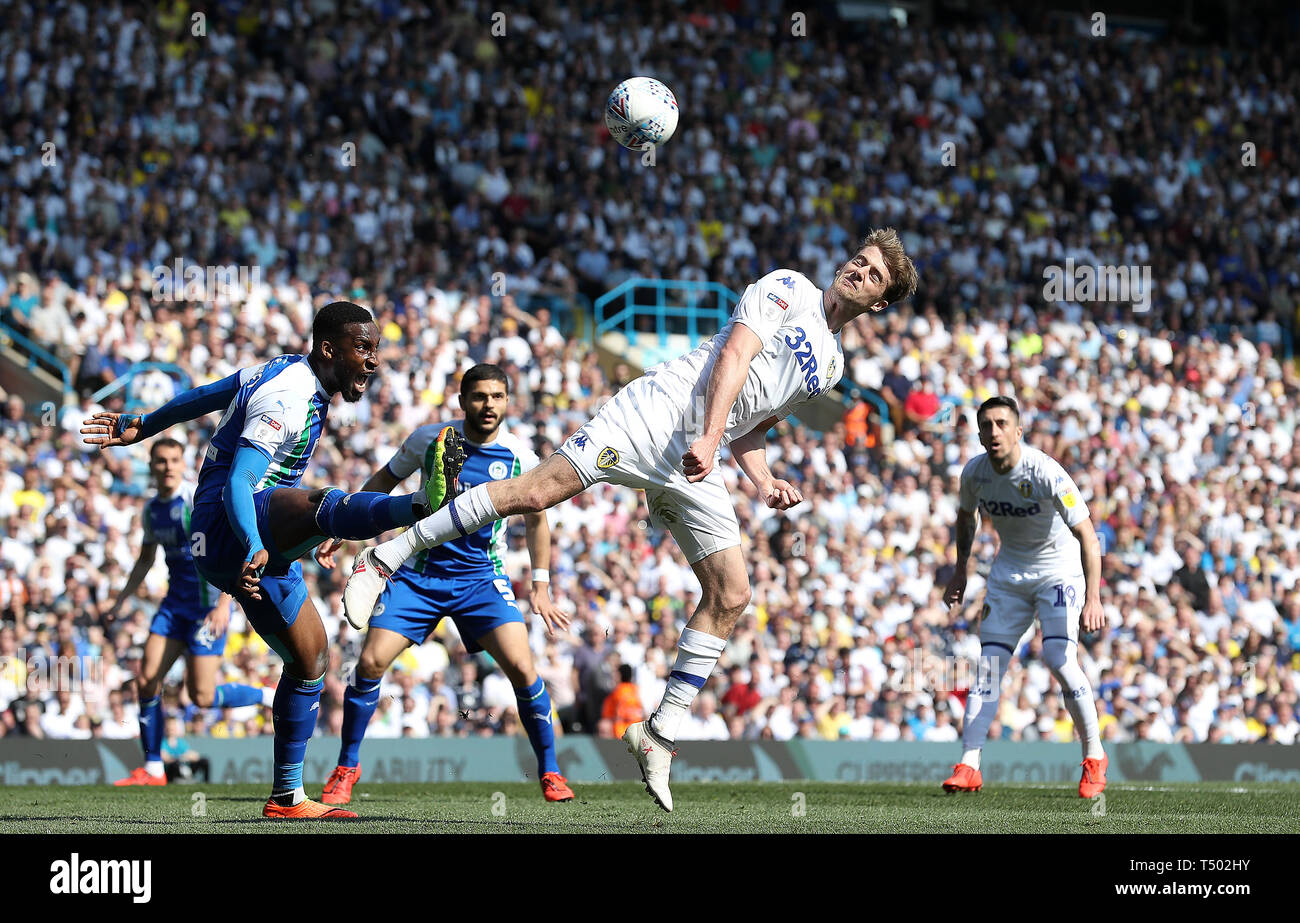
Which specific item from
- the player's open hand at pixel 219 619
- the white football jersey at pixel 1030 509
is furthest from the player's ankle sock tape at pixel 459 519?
the white football jersey at pixel 1030 509

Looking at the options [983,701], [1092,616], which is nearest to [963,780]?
[983,701]

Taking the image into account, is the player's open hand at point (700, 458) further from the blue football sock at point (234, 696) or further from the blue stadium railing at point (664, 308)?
the blue stadium railing at point (664, 308)

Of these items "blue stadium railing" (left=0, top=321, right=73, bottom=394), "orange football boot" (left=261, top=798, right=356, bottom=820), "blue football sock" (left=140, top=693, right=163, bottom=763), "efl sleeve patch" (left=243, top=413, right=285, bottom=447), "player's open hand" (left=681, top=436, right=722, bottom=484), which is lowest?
"orange football boot" (left=261, top=798, right=356, bottom=820)

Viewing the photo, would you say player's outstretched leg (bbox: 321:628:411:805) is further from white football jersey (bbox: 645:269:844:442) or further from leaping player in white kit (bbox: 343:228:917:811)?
white football jersey (bbox: 645:269:844:442)

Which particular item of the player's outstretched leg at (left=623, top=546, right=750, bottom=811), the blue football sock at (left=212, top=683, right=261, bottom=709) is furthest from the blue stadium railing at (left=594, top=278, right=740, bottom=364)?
the player's outstretched leg at (left=623, top=546, right=750, bottom=811)

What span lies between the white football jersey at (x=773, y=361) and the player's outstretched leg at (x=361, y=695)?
3.12 metres

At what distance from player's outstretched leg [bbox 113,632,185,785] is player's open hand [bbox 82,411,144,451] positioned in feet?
13.3

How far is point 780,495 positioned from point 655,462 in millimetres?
565

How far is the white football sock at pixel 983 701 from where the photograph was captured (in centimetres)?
1094

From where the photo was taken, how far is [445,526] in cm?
708

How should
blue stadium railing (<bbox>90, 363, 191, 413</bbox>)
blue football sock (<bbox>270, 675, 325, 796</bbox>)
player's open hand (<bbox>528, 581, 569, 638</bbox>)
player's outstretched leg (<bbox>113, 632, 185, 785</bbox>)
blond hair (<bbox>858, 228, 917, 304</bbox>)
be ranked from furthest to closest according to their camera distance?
blue stadium railing (<bbox>90, 363, 191, 413</bbox>)
player's outstretched leg (<bbox>113, 632, 185, 785</bbox>)
player's open hand (<bbox>528, 581, 569, 638</bbox>)
blue football sock (<bbox>270, 675, 325, 796</bbox>)
blond hair (<bbox>858, 228, 917, 304</bbox>)

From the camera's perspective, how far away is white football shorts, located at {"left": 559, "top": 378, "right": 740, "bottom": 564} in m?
7.20
